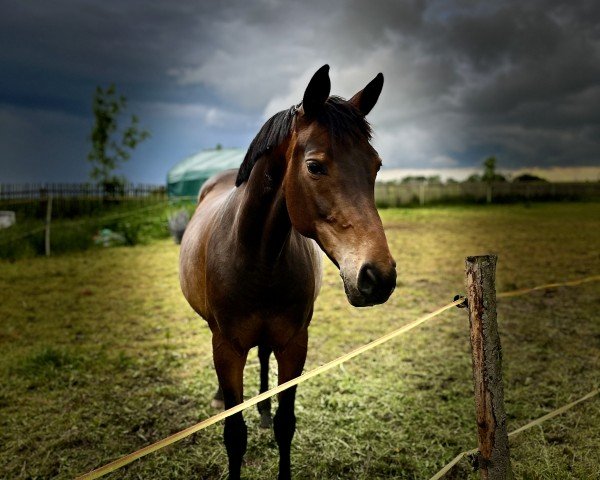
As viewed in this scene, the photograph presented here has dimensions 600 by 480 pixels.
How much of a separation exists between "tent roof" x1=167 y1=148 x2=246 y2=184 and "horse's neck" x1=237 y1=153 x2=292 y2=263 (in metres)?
19.2

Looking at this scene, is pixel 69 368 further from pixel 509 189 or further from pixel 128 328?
pixel 509 189

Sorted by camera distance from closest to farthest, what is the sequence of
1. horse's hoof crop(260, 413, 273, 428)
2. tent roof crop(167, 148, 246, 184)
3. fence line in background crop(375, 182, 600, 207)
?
horse's hoof crop(260, 413, 273, 428)
tent roof crop(167, 148, 246, 184)
fence line in background crop(375, 182, 600, 207)

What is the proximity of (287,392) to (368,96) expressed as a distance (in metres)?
1.61

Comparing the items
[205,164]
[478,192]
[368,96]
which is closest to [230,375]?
[368,96]

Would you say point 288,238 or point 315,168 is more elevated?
point 315,168

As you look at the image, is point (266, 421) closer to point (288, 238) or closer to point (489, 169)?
point (288, 238)

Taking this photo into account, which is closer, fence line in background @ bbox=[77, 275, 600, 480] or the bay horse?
fence line in background @ bbox=[77, 275, 600, 480]

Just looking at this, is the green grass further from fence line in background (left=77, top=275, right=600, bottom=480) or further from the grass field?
fence line in background (left=77, top=275, right=600, bottom=480)

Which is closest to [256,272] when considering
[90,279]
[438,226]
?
[90,279]

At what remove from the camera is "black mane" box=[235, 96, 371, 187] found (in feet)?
5.48

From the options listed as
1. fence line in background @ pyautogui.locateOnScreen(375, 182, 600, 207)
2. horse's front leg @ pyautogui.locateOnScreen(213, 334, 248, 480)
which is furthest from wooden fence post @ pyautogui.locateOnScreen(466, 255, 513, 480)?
fence line in background @ pyautogui.locateOnScreen(375, 182, 600, 207)

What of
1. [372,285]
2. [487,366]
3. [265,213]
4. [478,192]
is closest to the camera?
[372,285]

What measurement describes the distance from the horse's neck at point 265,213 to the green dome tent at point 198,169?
19156 mm

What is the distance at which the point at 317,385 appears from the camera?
3.89 meters
